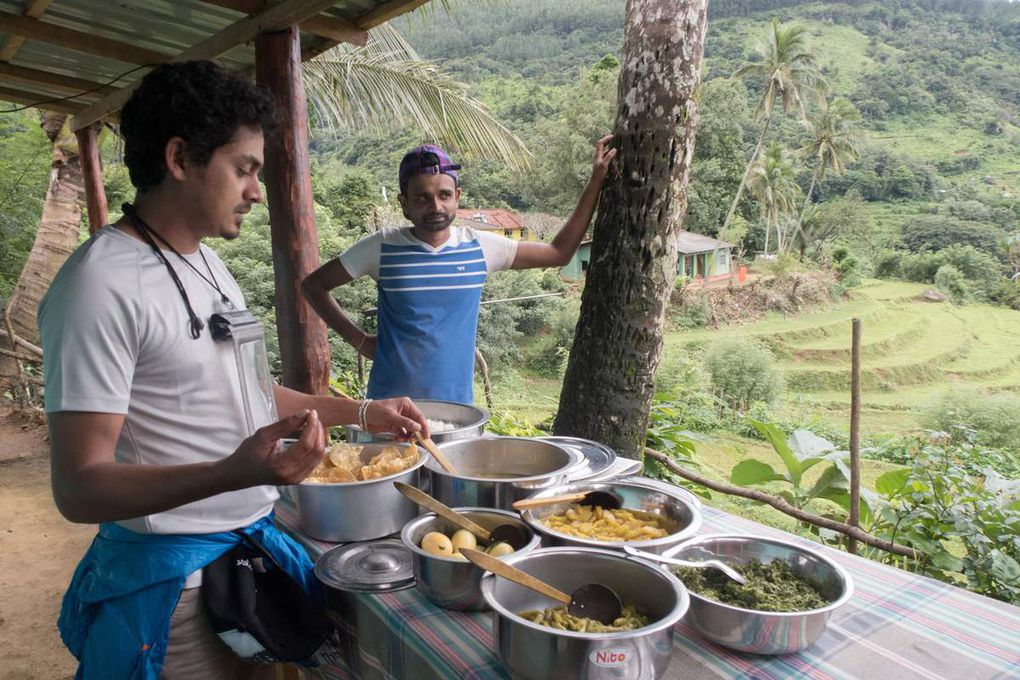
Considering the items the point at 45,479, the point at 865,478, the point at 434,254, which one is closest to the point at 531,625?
the point at 434,254

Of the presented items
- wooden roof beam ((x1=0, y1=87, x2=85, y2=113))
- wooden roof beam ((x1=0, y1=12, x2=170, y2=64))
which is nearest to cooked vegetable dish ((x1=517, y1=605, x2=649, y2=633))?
wooden roof beam ((x1=0, y1=12, x2=170, y2=64))

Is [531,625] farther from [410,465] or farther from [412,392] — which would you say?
[412,392]

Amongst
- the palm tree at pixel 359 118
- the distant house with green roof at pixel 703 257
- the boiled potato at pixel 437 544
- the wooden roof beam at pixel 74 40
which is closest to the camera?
the boiled potato at pixel 437 544

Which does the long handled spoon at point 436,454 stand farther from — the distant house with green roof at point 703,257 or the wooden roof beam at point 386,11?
the distant house with green roof at point 703,257

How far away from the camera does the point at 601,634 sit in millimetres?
970

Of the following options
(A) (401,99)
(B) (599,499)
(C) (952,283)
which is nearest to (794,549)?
(B) (599,499)

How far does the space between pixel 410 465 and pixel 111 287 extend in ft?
2.62

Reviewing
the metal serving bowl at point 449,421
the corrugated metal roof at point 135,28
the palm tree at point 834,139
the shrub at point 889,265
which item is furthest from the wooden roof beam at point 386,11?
the shrub at point 889,265

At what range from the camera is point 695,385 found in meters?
22.1

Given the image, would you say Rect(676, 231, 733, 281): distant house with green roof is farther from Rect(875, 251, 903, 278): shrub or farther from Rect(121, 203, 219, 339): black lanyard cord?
Rect(121, 203, 219, 339): black lanyard cord

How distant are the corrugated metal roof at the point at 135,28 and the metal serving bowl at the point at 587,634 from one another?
8.39 feet

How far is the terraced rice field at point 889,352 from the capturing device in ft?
83.7

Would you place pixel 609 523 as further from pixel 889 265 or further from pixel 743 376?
pixel 889 265

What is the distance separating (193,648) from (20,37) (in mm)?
3742
